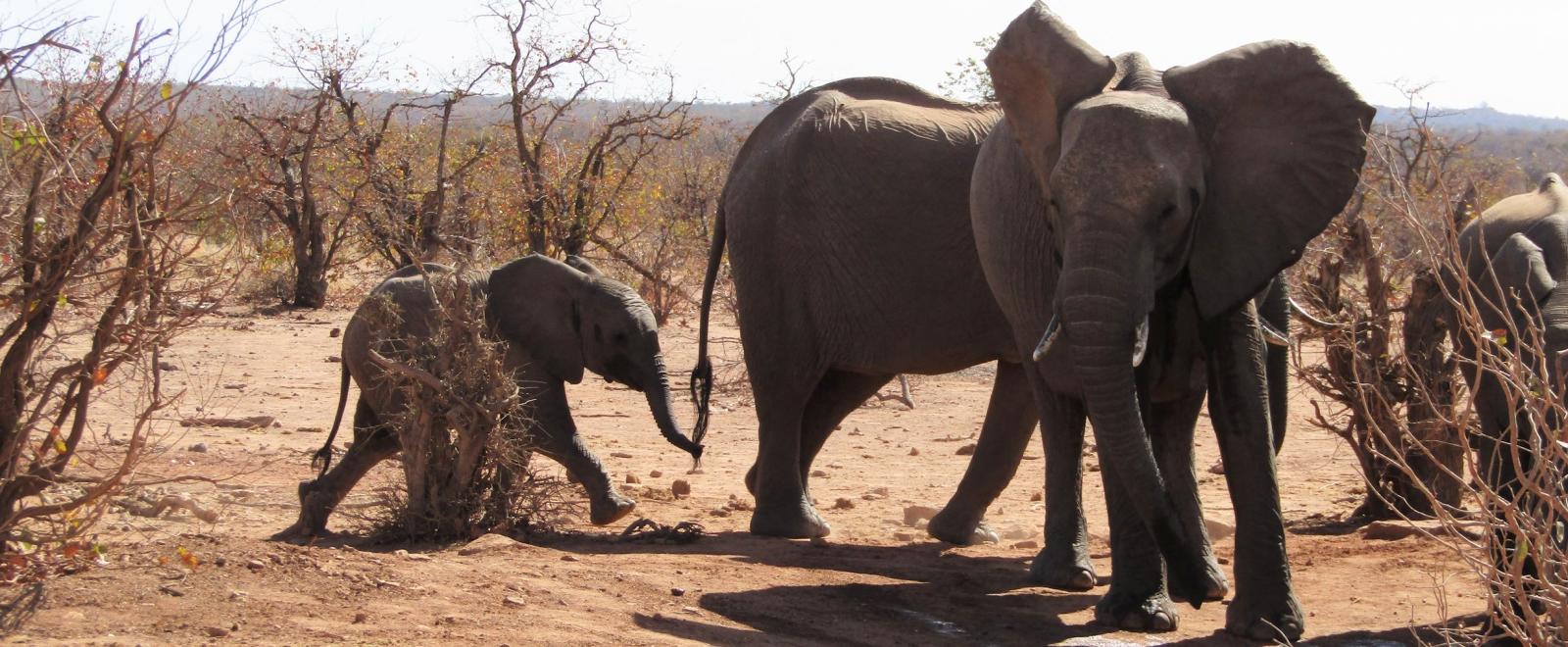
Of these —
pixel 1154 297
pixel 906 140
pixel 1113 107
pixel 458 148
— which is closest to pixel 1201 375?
pixel 1154 297

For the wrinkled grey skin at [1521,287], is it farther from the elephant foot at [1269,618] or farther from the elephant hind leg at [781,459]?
the elephant hind leg at [781,459]

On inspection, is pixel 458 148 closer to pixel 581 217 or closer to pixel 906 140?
pixel 581 217

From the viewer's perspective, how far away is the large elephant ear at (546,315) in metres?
7.56

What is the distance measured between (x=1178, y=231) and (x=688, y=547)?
8.52ft

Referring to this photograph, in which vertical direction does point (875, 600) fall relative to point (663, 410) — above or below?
below

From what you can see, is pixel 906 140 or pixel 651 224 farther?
pixel 651 224

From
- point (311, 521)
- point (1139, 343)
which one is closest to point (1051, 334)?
point (1139, 343)

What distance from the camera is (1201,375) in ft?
17.5

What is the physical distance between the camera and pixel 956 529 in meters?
7.00

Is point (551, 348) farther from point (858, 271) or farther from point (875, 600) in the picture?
point (875, 600)

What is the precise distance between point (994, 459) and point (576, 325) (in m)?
1.92

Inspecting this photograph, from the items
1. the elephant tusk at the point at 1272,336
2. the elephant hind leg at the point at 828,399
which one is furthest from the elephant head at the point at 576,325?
the elephant tusk at the point at 1272,336

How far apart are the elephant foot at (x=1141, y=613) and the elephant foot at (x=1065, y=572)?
0.74 metres

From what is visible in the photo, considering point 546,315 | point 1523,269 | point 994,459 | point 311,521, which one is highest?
point 1523,269
